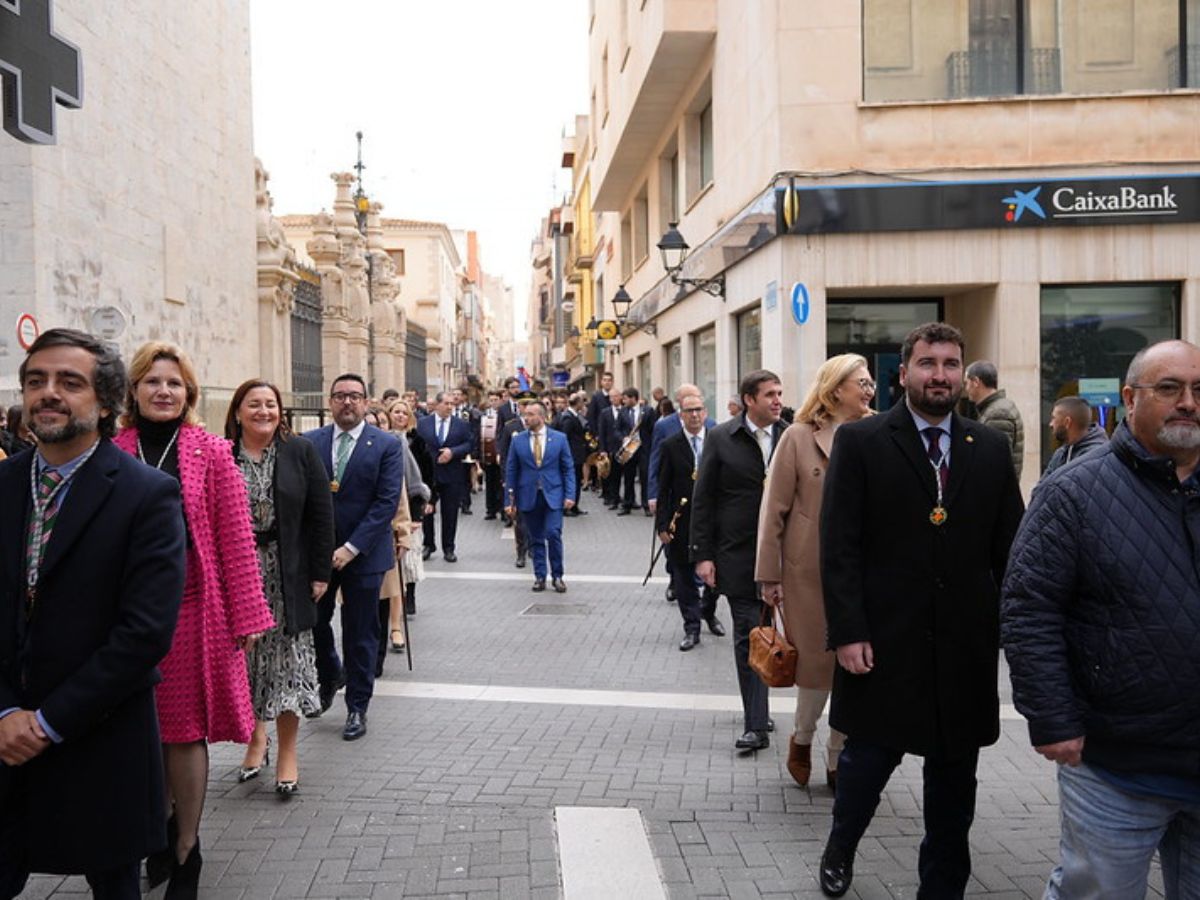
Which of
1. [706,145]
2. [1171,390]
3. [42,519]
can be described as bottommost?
[42,519]

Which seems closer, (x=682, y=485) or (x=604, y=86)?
(x=682, y=485)

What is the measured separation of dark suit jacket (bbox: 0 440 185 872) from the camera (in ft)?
9.77

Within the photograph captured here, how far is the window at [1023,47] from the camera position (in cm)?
1291

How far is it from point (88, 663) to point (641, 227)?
1008 inches

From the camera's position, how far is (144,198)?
622 inches

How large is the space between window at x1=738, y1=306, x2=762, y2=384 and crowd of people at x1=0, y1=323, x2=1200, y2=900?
30.6ft

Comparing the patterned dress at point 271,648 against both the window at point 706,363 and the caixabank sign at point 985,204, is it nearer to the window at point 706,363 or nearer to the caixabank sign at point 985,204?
the caixabank sign at point 985,204

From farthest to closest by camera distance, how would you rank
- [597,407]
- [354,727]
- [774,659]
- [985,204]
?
[597,407], [985,204], [354,727], [774,659]

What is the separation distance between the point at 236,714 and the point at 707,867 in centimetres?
192

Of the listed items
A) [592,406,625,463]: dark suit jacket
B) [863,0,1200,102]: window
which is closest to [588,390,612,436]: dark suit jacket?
[592,406,625,463]: dark suit jacket

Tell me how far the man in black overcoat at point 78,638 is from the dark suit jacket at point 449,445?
10347 millimetres

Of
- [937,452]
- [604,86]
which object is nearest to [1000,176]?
[937,452]

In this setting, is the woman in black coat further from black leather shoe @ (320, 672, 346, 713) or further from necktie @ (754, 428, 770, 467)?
necktie @ (754, 428, 770, 467)

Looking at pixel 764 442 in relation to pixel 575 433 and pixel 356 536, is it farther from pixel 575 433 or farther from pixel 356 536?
pixel 575 433
